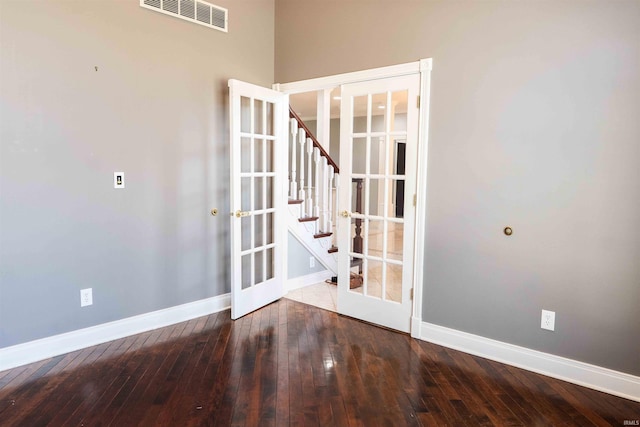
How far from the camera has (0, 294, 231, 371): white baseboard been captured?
8.54ft

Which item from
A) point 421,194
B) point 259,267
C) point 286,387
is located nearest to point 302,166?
point 259,267

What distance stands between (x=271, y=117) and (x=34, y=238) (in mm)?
2178

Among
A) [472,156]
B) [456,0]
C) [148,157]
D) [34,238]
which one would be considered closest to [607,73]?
[472,156]

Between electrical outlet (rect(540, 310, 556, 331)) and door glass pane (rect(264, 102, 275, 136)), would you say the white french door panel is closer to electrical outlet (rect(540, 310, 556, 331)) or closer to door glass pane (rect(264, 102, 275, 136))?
door glass pane (rect(264, 102, 275, 136))

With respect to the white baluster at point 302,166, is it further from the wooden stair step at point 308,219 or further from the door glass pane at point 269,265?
the door glass pane at point 269,265

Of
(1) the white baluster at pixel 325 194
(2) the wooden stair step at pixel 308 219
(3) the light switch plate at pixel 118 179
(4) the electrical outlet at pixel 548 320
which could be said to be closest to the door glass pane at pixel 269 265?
(2) the wooden stair step at pixel 308 219

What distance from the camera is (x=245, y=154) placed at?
3.64 metres

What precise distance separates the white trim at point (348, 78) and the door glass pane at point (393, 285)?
5.26 feet

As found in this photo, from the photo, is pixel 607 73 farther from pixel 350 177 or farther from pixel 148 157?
pixel 148 157

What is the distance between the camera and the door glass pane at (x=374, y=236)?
3.51m

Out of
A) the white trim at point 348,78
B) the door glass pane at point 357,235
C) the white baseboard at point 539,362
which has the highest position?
the white trim at point 348,78

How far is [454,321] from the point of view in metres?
2.97

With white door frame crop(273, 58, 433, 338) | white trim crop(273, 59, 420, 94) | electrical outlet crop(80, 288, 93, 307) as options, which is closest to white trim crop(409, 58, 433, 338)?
white door frame crop(273, 58, 433, 338)

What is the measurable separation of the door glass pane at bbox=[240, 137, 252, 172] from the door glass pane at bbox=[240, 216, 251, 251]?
461mm
